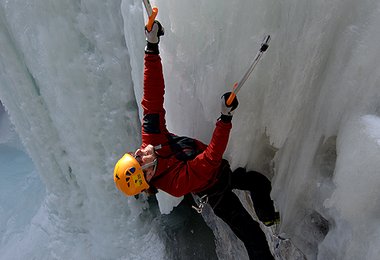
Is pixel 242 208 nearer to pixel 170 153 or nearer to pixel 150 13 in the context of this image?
pixel 170 153

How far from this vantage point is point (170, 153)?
5.74 ft

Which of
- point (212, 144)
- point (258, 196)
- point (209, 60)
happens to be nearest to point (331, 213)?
point (258, 196)

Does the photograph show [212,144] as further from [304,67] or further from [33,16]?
[33,16]

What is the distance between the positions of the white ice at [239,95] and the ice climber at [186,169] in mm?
126

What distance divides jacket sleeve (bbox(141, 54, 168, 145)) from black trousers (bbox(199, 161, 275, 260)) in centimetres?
43

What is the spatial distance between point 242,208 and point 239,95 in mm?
698

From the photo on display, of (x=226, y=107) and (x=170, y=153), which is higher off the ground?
(x=226, y=107)

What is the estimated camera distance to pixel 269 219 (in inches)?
82.1

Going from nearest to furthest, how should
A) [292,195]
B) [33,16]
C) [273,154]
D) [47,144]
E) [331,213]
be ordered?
1. [331,213]
2. [292,195]
3. [273,154]
4. [33,16]
5. [47,144]

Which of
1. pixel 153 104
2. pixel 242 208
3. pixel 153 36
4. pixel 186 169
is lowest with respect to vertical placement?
pixel 242 208

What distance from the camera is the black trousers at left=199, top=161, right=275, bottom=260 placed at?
6.42 ft

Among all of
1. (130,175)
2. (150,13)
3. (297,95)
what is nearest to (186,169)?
(130,175)

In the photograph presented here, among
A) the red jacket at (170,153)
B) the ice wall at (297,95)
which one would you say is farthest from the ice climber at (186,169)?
the ice wall at (297,95)

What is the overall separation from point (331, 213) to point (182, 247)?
2543mm
